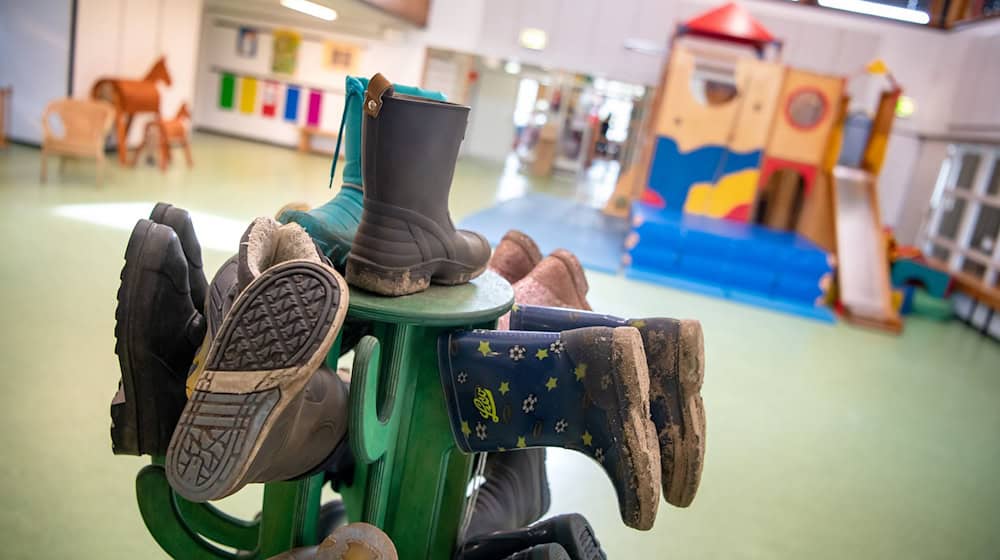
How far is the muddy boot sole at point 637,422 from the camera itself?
3.44ft

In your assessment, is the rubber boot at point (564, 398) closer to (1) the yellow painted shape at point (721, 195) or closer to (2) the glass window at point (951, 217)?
(1) the yellow painted shape at point (721, 195)

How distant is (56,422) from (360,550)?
1.56 metres

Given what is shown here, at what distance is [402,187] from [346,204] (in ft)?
0.87

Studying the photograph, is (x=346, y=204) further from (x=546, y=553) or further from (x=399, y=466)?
(x=546, y=553)

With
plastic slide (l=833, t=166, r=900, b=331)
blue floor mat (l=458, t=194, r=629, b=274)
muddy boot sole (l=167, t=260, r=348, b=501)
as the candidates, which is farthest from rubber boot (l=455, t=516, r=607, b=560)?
plastic slide (l=833, t=166, r=900, b=331)

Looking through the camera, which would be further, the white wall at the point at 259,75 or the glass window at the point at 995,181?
the white wall at the point at 259,75

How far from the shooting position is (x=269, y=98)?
34.7 ft

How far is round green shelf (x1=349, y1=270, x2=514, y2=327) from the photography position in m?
1.14

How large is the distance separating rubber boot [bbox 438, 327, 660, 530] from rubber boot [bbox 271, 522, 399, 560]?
223 millimetres

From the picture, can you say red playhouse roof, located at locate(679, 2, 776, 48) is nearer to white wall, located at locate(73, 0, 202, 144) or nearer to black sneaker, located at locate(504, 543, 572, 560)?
white wall, located at locate(73, 0, 202, 144)

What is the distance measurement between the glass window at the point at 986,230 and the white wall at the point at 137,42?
8271 mm

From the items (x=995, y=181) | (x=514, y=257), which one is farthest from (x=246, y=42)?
(x=514, y=257)

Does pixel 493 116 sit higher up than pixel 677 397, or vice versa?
pixel 493 116

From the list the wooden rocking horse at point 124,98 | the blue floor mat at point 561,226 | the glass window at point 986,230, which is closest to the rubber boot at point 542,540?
the blue floor mat at point 561,226
